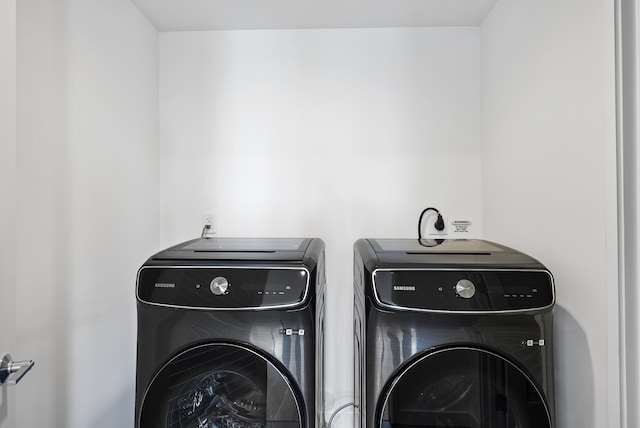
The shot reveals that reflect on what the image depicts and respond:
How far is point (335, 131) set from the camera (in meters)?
1.73

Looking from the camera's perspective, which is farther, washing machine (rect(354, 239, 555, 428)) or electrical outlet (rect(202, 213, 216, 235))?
electrical outlet (rect(202, 213, 216, 235))

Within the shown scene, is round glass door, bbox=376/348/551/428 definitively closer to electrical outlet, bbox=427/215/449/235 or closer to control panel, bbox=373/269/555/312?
control panel, bbox=373/269/555/312

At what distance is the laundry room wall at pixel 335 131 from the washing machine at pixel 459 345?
Answer: 2.39 ft

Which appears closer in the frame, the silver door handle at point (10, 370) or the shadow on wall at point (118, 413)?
the silver door handle at point (10, 370)

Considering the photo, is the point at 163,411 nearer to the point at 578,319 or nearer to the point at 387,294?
the point at 387,294

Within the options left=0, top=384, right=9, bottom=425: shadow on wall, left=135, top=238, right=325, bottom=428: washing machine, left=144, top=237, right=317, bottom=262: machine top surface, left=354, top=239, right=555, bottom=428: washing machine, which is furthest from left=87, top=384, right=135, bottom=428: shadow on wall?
left=354, top=239, right=555, bottom=428: washing machine

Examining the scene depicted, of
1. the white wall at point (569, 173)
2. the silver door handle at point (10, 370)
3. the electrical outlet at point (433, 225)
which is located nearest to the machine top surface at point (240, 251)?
the silver door handle at point (10, 370)

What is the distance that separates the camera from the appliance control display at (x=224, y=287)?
3.32 ft

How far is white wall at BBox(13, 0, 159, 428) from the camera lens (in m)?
1.01

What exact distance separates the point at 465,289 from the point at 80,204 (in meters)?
1.28

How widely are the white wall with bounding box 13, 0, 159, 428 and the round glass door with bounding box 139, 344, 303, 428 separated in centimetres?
36

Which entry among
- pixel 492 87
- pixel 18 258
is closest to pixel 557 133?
pixel 492 87

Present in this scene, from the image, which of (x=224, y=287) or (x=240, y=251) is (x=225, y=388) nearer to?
(x=224, y=287)

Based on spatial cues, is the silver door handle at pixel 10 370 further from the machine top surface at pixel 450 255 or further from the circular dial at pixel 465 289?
the circular dial at pixel 465 289
